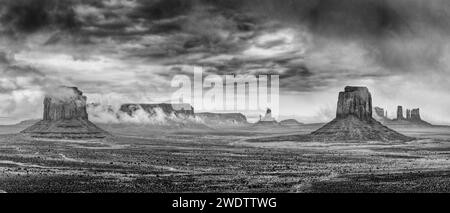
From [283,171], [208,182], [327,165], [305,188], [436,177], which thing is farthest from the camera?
[327,165]

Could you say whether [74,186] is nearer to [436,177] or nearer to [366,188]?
[366,188]

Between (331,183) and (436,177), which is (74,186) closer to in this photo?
(331,183)

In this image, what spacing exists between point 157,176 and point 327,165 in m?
36.3
